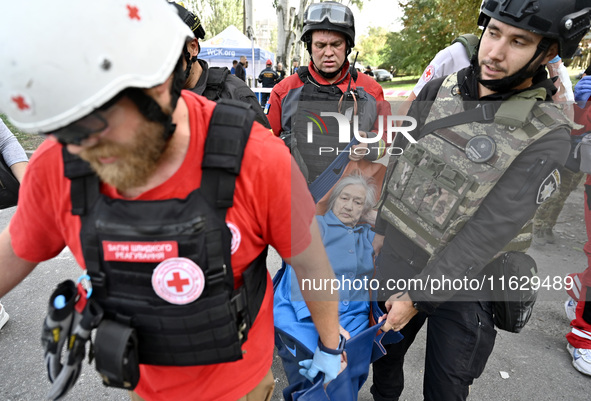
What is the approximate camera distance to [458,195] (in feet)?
5.08

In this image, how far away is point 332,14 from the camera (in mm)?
2727

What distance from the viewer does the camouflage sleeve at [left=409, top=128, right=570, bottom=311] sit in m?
1.39

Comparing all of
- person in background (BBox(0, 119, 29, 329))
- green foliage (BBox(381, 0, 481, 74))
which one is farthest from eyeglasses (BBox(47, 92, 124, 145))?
green foliage (BBox(381, 0, 481, 74))

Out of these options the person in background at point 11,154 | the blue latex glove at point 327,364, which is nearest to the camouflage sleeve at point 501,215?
the blue latex glove at point 327,364

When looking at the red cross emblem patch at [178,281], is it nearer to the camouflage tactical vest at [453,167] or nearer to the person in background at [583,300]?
the camouflage tactical vest at [453,167]

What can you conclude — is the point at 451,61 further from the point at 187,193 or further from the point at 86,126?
the point at 86,126

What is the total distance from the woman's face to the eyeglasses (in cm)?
166

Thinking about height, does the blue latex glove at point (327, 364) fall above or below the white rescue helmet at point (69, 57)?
below

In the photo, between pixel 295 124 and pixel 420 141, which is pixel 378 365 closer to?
pixel 420 141

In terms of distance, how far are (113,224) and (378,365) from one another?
1774mm

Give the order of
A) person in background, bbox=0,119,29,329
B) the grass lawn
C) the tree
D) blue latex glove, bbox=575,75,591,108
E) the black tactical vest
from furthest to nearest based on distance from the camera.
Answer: the tree < the grass lawn < blue latex glove, bbox=575,75,591,108 < person in background, bbox=0,119,29,329 < the black tactical vest

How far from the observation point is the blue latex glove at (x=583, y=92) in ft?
8.45

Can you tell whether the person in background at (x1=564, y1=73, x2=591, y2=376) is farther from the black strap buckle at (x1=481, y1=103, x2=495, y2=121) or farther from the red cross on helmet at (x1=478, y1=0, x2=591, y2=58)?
the black strap buckle at (x1=481, y1=103, x2=495, y2=121)

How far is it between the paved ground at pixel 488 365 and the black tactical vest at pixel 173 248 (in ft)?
5.17
